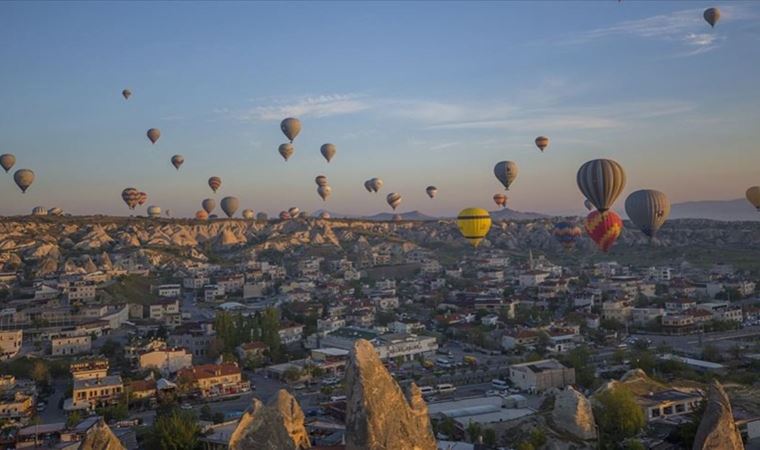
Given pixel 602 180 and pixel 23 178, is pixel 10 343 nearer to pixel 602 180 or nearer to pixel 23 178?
pixel 23 178

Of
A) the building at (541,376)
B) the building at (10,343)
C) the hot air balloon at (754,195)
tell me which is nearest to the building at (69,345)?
the building at (10,343)

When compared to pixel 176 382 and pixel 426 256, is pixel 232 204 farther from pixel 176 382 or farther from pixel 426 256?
pixel 176 382

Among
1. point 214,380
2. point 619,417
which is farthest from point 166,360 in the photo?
point 619,417

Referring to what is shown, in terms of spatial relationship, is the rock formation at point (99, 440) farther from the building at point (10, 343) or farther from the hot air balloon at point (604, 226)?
the hot air balloon at point (604, 226)

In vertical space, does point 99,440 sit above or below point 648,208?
below

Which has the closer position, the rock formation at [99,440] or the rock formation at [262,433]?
the rock formation at [99,440]

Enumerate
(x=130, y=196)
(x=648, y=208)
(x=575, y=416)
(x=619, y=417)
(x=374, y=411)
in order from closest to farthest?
(x=374, y=411), (x=575, y=416), (x=619, y=417), (x=648, y=208), (x=130, y=196)
